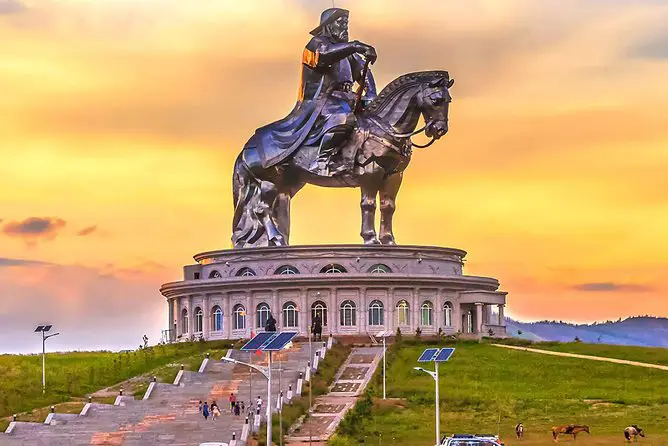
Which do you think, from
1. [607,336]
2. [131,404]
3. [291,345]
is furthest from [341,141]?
[607,336]

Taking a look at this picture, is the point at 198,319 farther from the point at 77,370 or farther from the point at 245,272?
the point at 77,370

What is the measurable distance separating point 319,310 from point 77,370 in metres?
13.5

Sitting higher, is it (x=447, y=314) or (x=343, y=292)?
(x=343, y=292)

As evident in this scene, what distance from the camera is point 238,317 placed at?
3511 inches

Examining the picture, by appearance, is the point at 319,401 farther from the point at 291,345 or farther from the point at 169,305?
the point at 169,305

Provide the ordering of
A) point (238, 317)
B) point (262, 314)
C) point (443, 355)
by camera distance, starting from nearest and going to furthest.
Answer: point (443, 355) < point (262, 314) < point (238, 317)

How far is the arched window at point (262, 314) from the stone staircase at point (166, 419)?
13.4 meters

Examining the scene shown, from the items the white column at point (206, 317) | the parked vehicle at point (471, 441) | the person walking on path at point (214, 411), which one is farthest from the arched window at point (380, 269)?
the parked vehicle at point (471, 441)

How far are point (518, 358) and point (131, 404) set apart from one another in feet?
68.1

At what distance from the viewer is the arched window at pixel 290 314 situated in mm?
87312

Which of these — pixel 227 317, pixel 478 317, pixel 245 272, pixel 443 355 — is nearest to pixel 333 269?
pixel 245 272

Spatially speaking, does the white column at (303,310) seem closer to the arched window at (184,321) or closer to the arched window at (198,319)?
the arched window at (198,319)

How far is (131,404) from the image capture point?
6638cm

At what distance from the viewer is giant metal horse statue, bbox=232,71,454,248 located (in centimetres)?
8488
